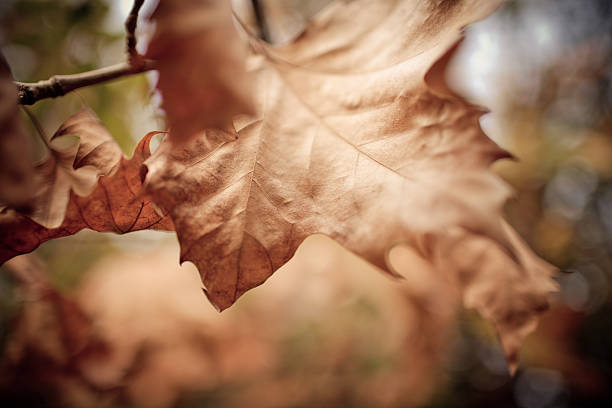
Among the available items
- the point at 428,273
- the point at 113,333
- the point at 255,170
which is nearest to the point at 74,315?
the point at 113,333

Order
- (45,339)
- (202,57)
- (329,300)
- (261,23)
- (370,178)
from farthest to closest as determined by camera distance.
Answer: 1. (329,300)
2. (45,339)
3. (261,23)
4. (370,178)
5. (202,57)

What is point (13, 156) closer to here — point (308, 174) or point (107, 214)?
point (107, 214)

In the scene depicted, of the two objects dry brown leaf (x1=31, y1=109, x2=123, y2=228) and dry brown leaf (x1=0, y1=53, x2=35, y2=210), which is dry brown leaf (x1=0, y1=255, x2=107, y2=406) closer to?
dry brown leaf (x1=31, y1=109, x2=123, y2=228)

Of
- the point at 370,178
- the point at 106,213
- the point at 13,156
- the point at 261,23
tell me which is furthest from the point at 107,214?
the point at 261,23

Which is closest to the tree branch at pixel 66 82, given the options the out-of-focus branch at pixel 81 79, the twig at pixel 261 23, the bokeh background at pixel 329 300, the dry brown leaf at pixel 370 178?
the out-of-focus branch at pixel 81 79

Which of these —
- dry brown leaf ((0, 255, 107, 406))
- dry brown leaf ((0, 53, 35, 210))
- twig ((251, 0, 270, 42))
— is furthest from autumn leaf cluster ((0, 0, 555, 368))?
dry brown leaf ((0, 255, 107, 406))

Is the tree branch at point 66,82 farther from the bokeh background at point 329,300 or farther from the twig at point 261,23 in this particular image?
the bokeh background at point 329,300
